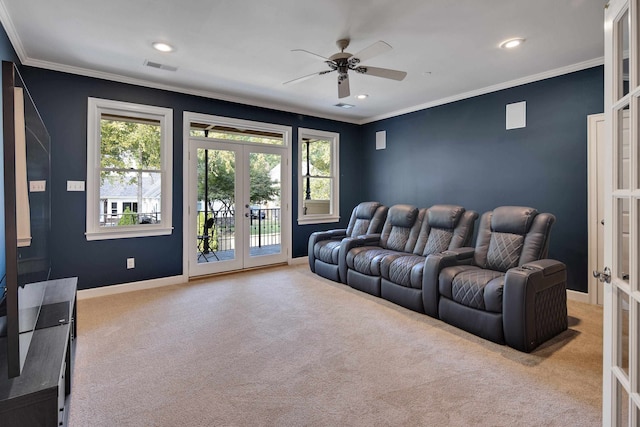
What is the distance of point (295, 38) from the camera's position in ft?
10.1

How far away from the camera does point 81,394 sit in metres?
2.03

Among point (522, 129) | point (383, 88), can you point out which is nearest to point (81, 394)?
point (383, 88)

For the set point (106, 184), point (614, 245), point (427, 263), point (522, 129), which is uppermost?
point (522, 129)

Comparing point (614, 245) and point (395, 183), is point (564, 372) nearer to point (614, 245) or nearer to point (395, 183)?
point (614, 245)

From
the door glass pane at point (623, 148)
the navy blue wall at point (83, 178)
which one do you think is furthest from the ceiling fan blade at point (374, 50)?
the navy blue wall at point (83, 178)

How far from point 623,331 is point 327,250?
3.61m

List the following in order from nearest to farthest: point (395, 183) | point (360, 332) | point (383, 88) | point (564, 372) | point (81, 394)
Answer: point (81, 394) < point (564, 372) < point (360, 332) < point (383, 88) < point (395, 183)

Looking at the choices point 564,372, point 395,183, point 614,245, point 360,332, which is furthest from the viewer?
point 395,183

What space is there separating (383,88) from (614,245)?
12.1 ft

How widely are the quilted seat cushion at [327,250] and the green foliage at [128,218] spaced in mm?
2440

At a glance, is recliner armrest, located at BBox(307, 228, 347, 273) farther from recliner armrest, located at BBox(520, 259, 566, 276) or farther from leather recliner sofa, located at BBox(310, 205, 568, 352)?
recliner armrest, located at BBox(520, 259, 566, 276)

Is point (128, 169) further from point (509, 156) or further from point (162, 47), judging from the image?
point (509, 156)

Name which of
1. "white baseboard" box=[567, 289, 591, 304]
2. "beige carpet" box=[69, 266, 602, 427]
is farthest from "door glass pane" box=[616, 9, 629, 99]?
"white baseboard" box=[567, 289, 591, 304]

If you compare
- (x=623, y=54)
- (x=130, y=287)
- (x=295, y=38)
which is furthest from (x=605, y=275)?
(x=130, y=287)
